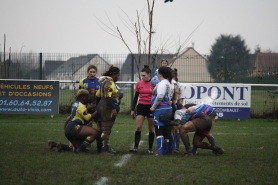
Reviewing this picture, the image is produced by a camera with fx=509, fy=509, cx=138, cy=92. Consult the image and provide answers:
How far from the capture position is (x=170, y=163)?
341 inches

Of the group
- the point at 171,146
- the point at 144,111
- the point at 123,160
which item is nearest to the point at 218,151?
the point at 171,146

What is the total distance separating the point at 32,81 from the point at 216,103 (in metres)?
6.88

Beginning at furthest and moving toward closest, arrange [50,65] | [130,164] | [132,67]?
1. [132,67]
2. [50,65]
3. [130,164]

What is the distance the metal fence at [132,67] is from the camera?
20.7 m

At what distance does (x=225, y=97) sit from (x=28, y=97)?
730 centimetres

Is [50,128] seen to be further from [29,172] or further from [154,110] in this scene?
[29,172]

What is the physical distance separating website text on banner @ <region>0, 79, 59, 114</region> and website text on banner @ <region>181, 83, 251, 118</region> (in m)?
5.01

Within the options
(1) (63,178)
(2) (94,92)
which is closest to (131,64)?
(2) (94,92)

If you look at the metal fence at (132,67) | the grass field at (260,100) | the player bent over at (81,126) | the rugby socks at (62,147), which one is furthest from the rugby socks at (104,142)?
the metal fence at (132,67)

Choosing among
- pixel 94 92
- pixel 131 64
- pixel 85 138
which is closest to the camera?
pixel 85 138

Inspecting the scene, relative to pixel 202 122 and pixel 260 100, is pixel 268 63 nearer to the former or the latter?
pixel 260 100

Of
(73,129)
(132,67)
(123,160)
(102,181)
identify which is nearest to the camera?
(102,181)

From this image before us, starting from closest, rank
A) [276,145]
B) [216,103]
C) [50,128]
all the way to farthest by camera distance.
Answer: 1. [276,145]
2. [50,128]
3. [216,103]

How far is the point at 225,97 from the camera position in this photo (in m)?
18.6
